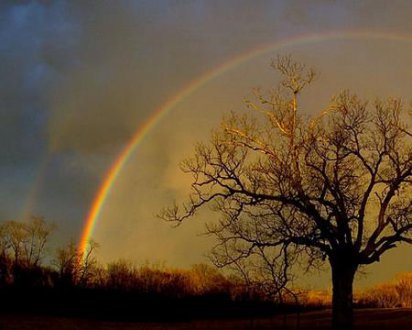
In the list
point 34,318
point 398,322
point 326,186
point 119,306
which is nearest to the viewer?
point 326,186

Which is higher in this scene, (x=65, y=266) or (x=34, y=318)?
(x=65, y=266)

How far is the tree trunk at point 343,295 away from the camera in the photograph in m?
25.1

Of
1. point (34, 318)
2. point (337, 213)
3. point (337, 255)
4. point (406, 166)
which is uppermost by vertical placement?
point (406, 166)

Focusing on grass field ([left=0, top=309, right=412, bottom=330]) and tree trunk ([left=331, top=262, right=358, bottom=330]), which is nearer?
tree trunk ([left=331, top=262, right=358, bottom=330])

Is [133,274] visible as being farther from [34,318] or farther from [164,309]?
[34,318]

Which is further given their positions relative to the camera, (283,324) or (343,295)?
(283,324)

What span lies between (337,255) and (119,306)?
32133 mm

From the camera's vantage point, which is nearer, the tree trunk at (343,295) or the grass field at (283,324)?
the tree trunk at (343,295)

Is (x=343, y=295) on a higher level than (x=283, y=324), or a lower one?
higher

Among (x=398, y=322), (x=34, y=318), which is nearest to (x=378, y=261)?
(x=398, y=322)

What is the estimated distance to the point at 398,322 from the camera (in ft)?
117

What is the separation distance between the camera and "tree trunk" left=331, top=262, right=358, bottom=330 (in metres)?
25.1

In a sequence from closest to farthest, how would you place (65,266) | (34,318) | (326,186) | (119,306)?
1. (326,186)
2. (34,318)
3. (119,306)
4. (65,266)

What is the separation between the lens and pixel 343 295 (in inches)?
998
